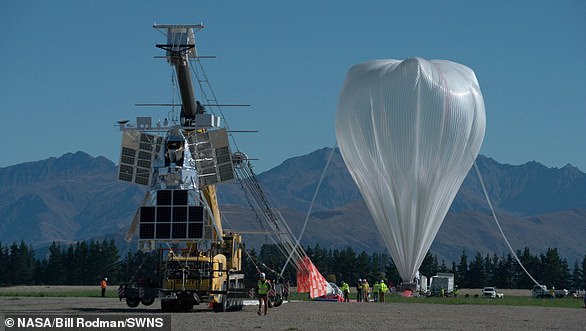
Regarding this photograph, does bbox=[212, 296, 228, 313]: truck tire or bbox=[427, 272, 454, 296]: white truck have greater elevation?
bbox=[427, 272, 454, 296]: white truck

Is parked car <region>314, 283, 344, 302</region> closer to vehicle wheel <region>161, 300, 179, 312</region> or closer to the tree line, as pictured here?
vehicle wheel <region>161, 300, 179, 312</region>

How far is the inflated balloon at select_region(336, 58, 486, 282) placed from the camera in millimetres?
70562

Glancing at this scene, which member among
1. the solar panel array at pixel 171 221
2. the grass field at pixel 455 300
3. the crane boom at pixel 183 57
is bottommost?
the grass field at pixel 455 300

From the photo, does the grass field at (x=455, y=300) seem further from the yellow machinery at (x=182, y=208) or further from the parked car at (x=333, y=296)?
the yellow machinery at (x=182, y=208)

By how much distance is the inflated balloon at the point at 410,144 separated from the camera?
2778 inches

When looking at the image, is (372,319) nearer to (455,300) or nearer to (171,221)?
(171,221)

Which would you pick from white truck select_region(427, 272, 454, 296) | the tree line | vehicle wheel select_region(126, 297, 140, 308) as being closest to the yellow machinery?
vehicle wheel select_region(126, 297, 140, 308)

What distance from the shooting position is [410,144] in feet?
231

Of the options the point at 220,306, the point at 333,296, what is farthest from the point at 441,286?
the point at 220,306

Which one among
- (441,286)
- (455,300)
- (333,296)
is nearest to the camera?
(455,300)

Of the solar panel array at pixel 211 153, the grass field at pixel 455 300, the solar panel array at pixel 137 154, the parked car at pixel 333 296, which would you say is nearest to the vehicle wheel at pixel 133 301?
the solar panel array at pixel 137 154

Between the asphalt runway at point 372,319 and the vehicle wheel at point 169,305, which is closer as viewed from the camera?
the asphalt runway at point 372,319

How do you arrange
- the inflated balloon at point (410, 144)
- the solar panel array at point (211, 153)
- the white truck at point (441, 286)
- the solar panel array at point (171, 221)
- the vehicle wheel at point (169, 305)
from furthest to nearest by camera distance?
the white truck at point (441, 286) → the inflated balloon at point (410, 144) → the solar panel array at point (211, 153) → the vehicle wheel at point (169, 305) → the solar panel array at point (171, 221)

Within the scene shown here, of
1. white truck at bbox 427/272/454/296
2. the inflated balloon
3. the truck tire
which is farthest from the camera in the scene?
white truck at bbox 427/272/454/296
